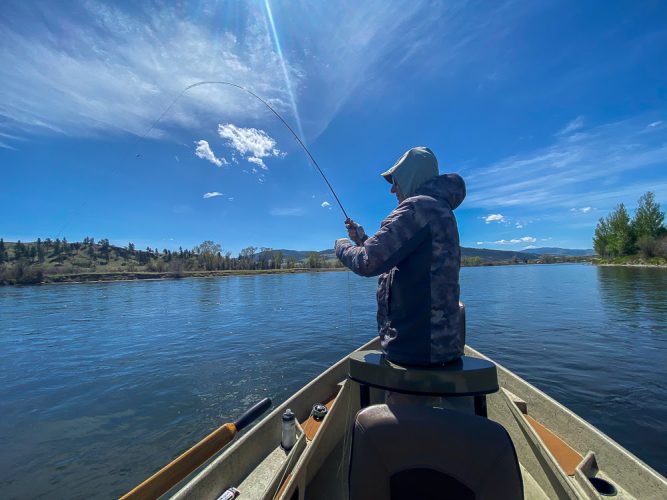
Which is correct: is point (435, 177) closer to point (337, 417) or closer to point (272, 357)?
point (337, 417)

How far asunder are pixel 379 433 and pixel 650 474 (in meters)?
3.39

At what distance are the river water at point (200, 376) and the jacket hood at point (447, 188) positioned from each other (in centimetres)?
661

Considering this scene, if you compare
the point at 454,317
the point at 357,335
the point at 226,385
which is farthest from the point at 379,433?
the point at 357,335

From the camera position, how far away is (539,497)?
387 centimetres

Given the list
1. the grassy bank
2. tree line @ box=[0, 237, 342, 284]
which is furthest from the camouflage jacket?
tree line @ box=[0, 237, 342, 284]

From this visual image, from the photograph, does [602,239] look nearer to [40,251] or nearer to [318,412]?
[318,412]

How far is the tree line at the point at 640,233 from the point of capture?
70.9 meters

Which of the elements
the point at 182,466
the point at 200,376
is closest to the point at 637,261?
the point at 200,376

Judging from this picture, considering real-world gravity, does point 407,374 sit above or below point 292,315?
above

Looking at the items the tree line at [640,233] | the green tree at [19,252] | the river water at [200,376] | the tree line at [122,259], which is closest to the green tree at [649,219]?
the tree line at [640,233]

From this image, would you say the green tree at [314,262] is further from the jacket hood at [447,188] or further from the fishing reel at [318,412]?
the jacket hood at [447,188]

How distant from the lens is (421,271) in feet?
7.84

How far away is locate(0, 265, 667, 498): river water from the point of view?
6.48 metres

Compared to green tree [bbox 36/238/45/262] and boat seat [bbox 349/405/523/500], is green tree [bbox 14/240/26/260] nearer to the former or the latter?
green tree [bbox 36/238/45/262]
